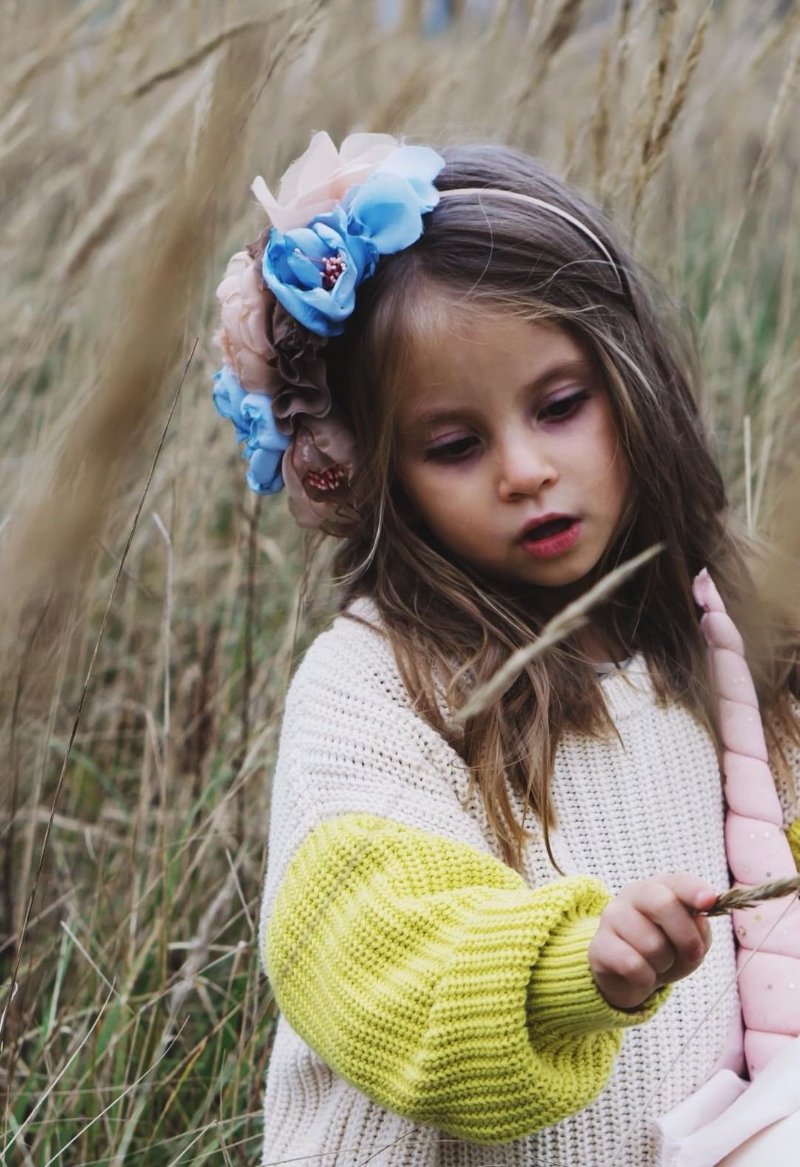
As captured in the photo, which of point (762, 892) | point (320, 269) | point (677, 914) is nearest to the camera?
point (762, 892)

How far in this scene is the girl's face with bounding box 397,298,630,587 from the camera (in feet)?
4.39

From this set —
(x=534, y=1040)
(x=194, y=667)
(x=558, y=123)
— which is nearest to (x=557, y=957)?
(x=534, y=1040)

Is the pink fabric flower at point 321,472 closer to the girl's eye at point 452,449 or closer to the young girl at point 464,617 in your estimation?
the young girl at point 464,617

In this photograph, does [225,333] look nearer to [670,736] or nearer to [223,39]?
[223,39]

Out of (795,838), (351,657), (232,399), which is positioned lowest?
(795,838)

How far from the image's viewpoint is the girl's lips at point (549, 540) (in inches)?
53.7

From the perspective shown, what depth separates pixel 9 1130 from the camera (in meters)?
1.25

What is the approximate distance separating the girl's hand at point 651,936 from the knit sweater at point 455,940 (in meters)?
0.03

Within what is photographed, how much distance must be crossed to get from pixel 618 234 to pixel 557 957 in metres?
0.87

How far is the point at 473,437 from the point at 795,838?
1.84 feet

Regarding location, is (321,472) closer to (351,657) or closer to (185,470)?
(351,657)

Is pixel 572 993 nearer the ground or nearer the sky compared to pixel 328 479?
nearer the ground

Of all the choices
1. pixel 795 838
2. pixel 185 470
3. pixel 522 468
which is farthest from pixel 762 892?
pixel 185 470

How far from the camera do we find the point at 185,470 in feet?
6.04
